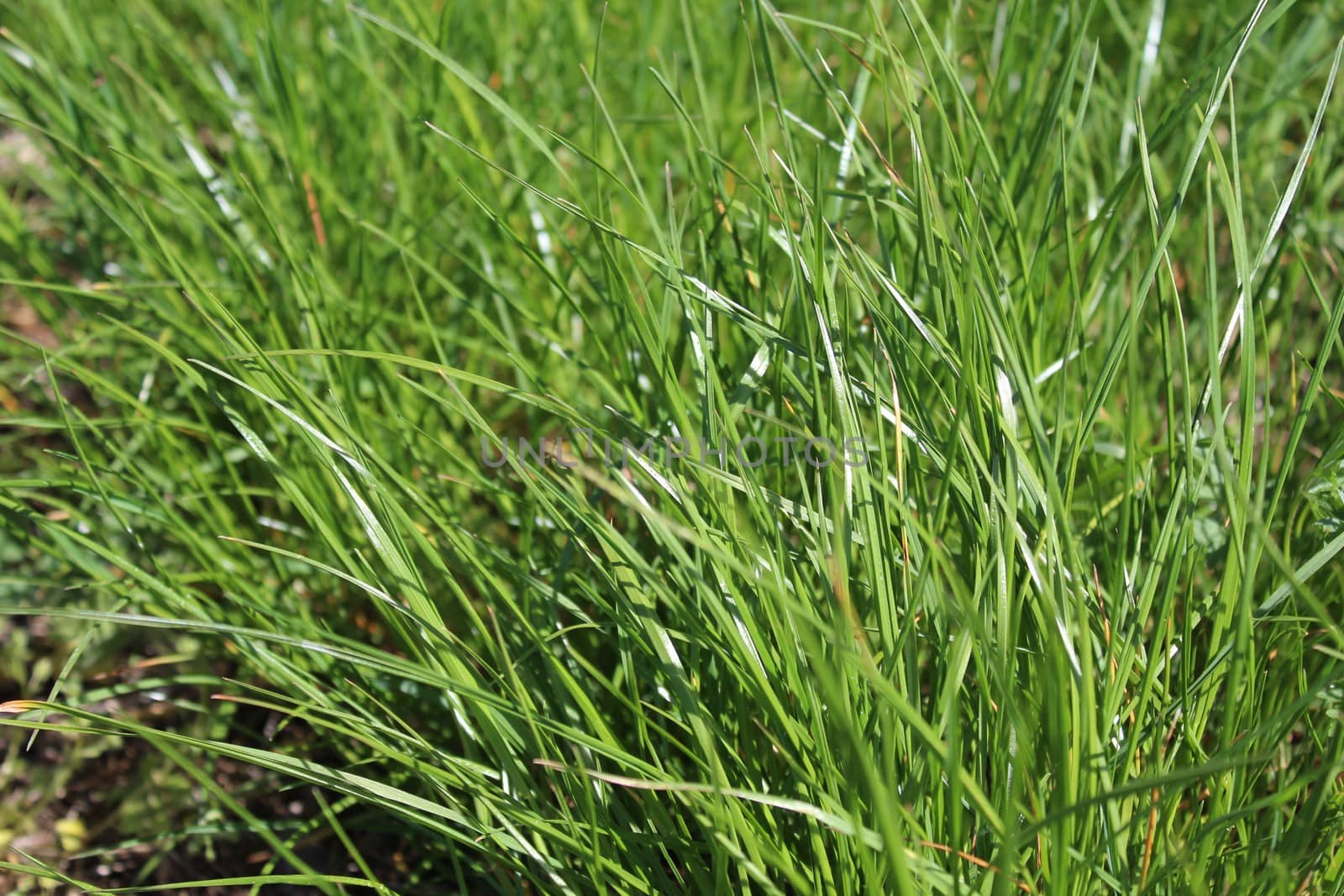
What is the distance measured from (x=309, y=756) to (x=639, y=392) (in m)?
0.71

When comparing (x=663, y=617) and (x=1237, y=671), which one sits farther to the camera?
(x=663, y=617)

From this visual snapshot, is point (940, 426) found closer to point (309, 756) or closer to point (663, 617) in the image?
point (663, 617)

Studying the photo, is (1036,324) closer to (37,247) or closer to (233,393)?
(233,393)

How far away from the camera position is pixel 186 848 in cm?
140

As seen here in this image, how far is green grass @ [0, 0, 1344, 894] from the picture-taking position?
0.90 m

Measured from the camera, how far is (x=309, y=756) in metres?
1.45

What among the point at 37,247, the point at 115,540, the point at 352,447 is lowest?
the point at 115,540

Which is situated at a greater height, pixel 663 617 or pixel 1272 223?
pixel 1272 223

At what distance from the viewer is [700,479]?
942 millimetres

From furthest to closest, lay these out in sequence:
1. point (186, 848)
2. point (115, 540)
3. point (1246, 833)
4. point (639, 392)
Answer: point (115, 540) → point (186, 848) → point (639, 392) → point (1246, 833)

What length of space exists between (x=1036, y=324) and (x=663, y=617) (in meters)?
0.56

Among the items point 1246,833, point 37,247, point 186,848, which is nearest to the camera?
point 1246,833

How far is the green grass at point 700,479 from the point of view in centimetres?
90

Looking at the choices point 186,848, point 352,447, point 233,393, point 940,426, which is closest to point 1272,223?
point 940,426
